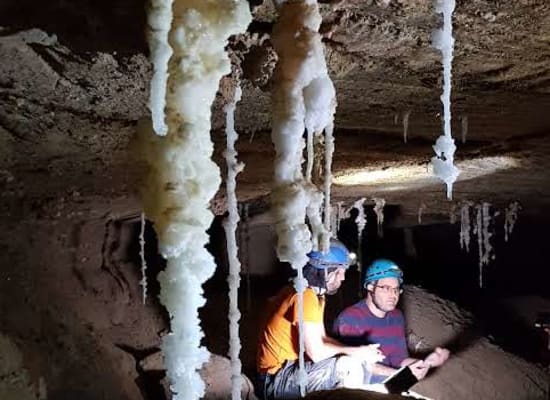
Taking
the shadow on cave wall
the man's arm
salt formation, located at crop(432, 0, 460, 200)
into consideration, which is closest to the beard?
the man's arm

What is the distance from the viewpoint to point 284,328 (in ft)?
15.6

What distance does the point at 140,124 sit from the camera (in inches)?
89.1

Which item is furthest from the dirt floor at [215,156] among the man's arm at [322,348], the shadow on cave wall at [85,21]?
the man's arm at [322,348]

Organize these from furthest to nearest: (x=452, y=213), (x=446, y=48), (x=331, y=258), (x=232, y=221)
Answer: (x=452, y=213) < (x=331, y=258) < (x=232, y=221) < (x=446, y=48)

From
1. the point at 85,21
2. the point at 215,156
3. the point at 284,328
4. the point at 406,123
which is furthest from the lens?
the point at 284,328

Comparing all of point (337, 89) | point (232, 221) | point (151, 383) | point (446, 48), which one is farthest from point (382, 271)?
point (446, 48)

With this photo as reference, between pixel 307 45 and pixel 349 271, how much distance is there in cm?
789

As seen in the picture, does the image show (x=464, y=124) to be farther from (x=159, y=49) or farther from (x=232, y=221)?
(x=159, y=49)

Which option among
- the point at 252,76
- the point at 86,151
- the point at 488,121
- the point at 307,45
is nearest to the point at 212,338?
the point at 86,151

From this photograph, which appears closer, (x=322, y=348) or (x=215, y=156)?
(x=215, y=156)

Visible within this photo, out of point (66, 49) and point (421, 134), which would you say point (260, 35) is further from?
point (421, 134)

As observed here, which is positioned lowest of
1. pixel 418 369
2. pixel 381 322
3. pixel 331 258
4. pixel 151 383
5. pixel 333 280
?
pixel 151 383

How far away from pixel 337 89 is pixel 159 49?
121 cm

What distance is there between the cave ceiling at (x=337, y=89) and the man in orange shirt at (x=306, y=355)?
1.10m
